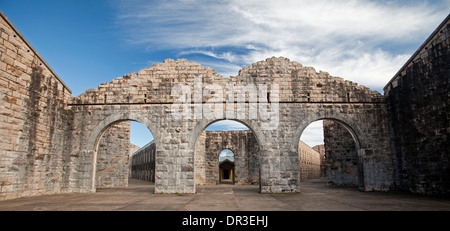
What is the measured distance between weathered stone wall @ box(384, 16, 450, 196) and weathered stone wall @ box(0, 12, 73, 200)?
13143mm

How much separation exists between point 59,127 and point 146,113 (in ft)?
11.3

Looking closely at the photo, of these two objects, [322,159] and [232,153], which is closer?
[232,153]

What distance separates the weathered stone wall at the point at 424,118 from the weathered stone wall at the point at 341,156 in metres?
3.44

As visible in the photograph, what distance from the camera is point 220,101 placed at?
37.2ft

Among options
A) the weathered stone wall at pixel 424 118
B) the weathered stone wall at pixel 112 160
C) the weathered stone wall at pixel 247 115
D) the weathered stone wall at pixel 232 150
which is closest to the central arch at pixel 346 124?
the weathered stone wall at pixel 247 115

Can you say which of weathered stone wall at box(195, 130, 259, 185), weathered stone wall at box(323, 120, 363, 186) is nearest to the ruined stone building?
weathered stone wall at box(323, 120, 363, 186)

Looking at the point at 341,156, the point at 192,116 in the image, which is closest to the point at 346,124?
the point at 341,156

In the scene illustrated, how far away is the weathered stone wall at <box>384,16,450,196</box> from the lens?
8758mm

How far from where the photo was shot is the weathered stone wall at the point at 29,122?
27.7ft

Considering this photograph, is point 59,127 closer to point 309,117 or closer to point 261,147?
point 261,147

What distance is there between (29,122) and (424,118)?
1343 centimetres

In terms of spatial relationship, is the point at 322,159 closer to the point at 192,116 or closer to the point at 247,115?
the point at 247,115

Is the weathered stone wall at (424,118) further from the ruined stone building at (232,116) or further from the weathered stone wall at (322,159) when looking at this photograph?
the weathered stone wall at (322,159)

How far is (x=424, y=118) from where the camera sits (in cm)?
965
